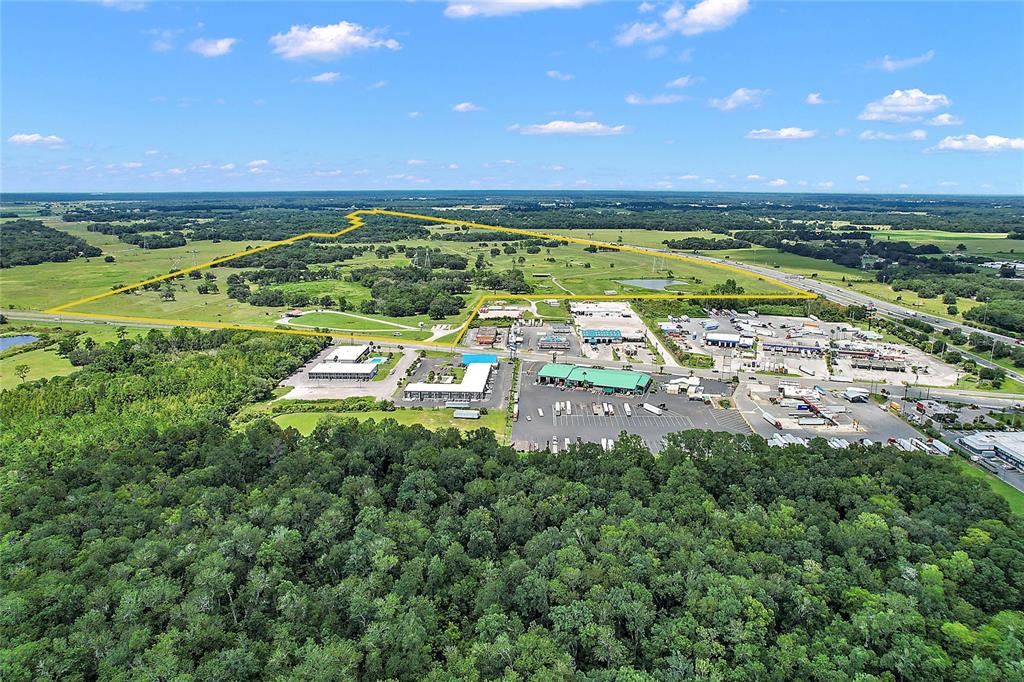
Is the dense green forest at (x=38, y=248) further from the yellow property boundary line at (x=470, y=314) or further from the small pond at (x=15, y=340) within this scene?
the small pond at (x=15, y=340)

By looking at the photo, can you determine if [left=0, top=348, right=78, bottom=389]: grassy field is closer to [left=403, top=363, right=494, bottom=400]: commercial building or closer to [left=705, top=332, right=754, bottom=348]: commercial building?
[left=403, top=363, right=494, bottom=400]: commercial building

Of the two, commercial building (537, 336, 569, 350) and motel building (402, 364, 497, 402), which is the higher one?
commercial building (537, 336, 569, 350)

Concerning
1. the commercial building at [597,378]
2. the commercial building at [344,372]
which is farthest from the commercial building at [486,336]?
the commercial building at [344,372]

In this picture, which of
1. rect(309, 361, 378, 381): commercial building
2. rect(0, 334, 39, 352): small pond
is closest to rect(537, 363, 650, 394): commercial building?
rect(309, 361, 378, 381): commercial building

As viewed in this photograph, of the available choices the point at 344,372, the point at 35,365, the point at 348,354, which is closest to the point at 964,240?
the point at 348,354

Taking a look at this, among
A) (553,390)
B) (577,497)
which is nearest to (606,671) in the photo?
(577,497)

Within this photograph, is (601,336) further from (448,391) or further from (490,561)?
(490,561)
